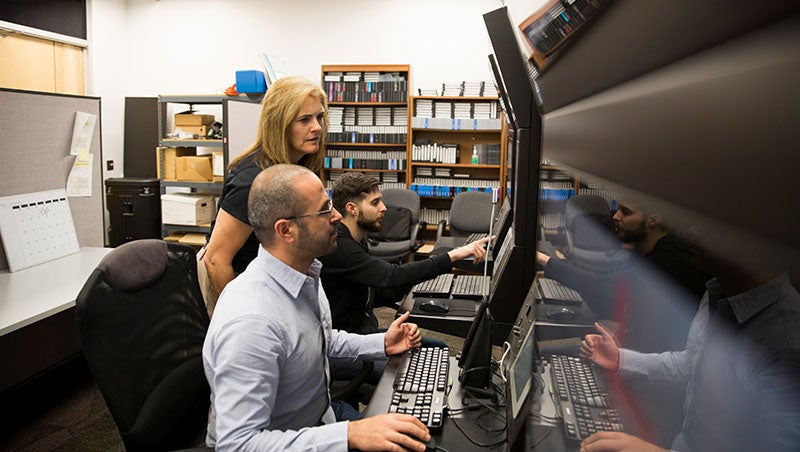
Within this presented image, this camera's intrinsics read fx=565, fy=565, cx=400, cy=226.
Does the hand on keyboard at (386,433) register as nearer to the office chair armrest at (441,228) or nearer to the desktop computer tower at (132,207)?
the office chair armrest at (441,228)

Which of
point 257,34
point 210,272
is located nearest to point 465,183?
point 257,34

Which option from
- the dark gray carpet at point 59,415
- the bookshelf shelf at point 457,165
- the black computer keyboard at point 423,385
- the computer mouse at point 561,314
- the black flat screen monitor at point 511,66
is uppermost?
the black flat screen monitor at point 511,66

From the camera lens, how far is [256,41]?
21.8 ft

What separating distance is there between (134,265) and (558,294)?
1135 millimetres

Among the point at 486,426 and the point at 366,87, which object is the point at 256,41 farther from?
the point at 486,426

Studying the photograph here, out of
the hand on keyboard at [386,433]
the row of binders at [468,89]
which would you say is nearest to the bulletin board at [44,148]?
the hand on keyboard at [386,433]

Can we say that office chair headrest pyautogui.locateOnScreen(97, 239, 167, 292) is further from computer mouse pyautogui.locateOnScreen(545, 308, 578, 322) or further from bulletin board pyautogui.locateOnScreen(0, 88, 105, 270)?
bulletin board pyautogui.locateOnScreen(0, 88, 105, 270)

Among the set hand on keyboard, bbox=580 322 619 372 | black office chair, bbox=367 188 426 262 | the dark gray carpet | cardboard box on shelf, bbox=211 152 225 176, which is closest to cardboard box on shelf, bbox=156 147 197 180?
cardboard box on shelf, bbox=211 152 225 176

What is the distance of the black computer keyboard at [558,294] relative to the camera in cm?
75

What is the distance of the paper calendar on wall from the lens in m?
2.49

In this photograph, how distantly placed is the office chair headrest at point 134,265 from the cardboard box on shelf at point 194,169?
4.53m

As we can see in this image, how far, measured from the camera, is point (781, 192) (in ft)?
0.56

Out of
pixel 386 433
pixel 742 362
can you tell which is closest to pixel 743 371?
pixel 742 362

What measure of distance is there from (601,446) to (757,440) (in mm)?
259
